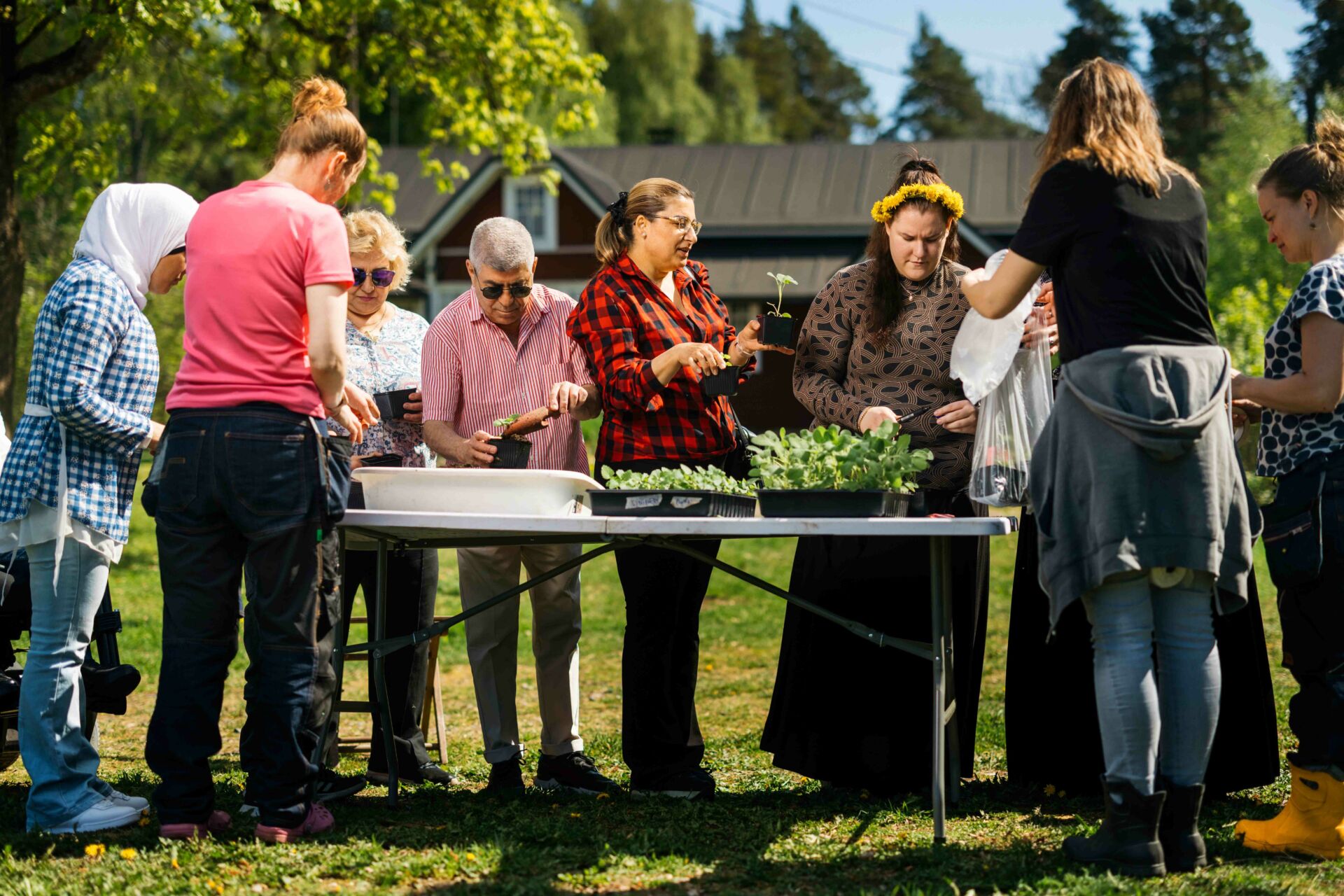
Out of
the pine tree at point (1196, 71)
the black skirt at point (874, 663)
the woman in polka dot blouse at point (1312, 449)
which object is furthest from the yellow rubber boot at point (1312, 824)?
the pine tree at point (1196, 71)

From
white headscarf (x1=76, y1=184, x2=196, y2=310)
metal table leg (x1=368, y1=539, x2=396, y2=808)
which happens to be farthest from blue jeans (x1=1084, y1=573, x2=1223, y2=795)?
white headscarf (x1=76, y1=184, x2=196, y2=310)

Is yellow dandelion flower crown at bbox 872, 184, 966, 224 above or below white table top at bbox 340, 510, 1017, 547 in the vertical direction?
above

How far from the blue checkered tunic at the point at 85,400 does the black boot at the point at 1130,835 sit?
2.54 meters

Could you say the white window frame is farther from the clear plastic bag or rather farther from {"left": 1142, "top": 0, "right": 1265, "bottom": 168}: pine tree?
the clear plastic bag

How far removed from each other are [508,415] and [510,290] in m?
0.39

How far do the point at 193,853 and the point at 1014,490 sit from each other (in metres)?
2.23

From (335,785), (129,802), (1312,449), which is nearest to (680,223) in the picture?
(1312,449)

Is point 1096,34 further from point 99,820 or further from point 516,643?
point 99,820

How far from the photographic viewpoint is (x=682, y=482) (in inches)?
133

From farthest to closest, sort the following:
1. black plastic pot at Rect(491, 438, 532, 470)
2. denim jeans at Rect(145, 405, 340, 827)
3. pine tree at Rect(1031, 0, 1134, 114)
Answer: pine tree at Rect(1031, 0, 1134, 114) < black plastic pot at Rect(491, 438, 532, 470) < denim jeans at Rect(145, 405, 340, 827)

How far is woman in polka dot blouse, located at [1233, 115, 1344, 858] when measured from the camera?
10.8 feet

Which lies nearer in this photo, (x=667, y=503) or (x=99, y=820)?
(x=667, y=503)

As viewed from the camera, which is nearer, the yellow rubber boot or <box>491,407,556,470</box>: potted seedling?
the yellow rubber boot

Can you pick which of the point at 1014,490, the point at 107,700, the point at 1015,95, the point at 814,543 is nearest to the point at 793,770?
the point at 814,543
